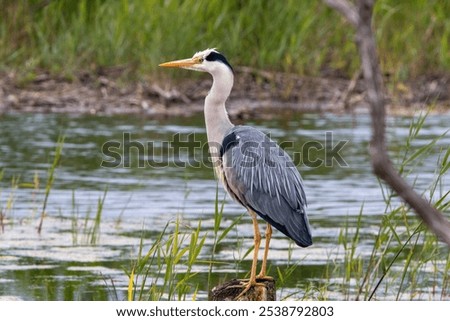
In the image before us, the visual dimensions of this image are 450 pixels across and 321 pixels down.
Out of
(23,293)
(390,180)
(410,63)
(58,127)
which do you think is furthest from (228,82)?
(410,63)

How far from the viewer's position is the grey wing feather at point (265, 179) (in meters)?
4.45

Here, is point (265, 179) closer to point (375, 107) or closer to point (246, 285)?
point (246, 285)

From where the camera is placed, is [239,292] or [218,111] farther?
[218,111]

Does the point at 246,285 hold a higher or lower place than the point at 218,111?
lower

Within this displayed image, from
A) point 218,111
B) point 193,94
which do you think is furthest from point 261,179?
point 193,94

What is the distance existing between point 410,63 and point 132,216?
7314 mm

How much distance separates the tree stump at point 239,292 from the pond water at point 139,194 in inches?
13.1

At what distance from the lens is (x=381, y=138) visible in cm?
109

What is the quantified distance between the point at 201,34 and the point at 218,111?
8.33 m

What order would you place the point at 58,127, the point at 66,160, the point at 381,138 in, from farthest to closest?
the point at 58,127 → the point at 66,160 → the point at 381,138

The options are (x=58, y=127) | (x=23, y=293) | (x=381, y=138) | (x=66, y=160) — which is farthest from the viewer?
(x=58, y=127)

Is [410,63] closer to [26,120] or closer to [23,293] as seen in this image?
[26,120]

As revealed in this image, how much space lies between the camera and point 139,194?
28.0 feet

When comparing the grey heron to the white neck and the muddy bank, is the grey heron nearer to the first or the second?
the white neck
